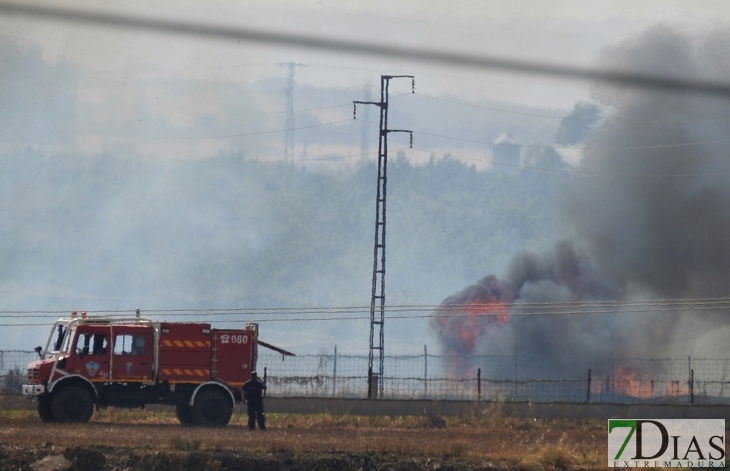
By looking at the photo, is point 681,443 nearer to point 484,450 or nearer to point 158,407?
point 484,450

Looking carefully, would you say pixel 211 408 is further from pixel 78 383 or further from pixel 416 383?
pixel 416 383

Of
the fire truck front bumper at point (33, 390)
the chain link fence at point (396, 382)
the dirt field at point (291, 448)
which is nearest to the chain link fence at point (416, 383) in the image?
the chain link fence at point (396, 382)

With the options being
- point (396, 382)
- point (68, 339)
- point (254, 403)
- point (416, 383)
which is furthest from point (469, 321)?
point (68, 339)

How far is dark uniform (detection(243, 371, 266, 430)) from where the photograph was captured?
2472cm

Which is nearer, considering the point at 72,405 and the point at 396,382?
the point at 72,405

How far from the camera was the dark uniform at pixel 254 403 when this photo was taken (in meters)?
24.7

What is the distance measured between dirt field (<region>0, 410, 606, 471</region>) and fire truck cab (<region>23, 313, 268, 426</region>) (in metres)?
1.01

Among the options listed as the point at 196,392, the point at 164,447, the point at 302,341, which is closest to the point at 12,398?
the point at 196,392

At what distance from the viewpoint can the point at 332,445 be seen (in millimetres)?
19641

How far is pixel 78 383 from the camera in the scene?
25828 millimetres

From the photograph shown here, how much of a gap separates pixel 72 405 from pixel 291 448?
30.6 feet

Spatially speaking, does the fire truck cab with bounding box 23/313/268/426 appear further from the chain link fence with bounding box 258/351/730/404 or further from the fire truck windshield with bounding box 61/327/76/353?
the chain link fence with bounding box 258/351/730/404
